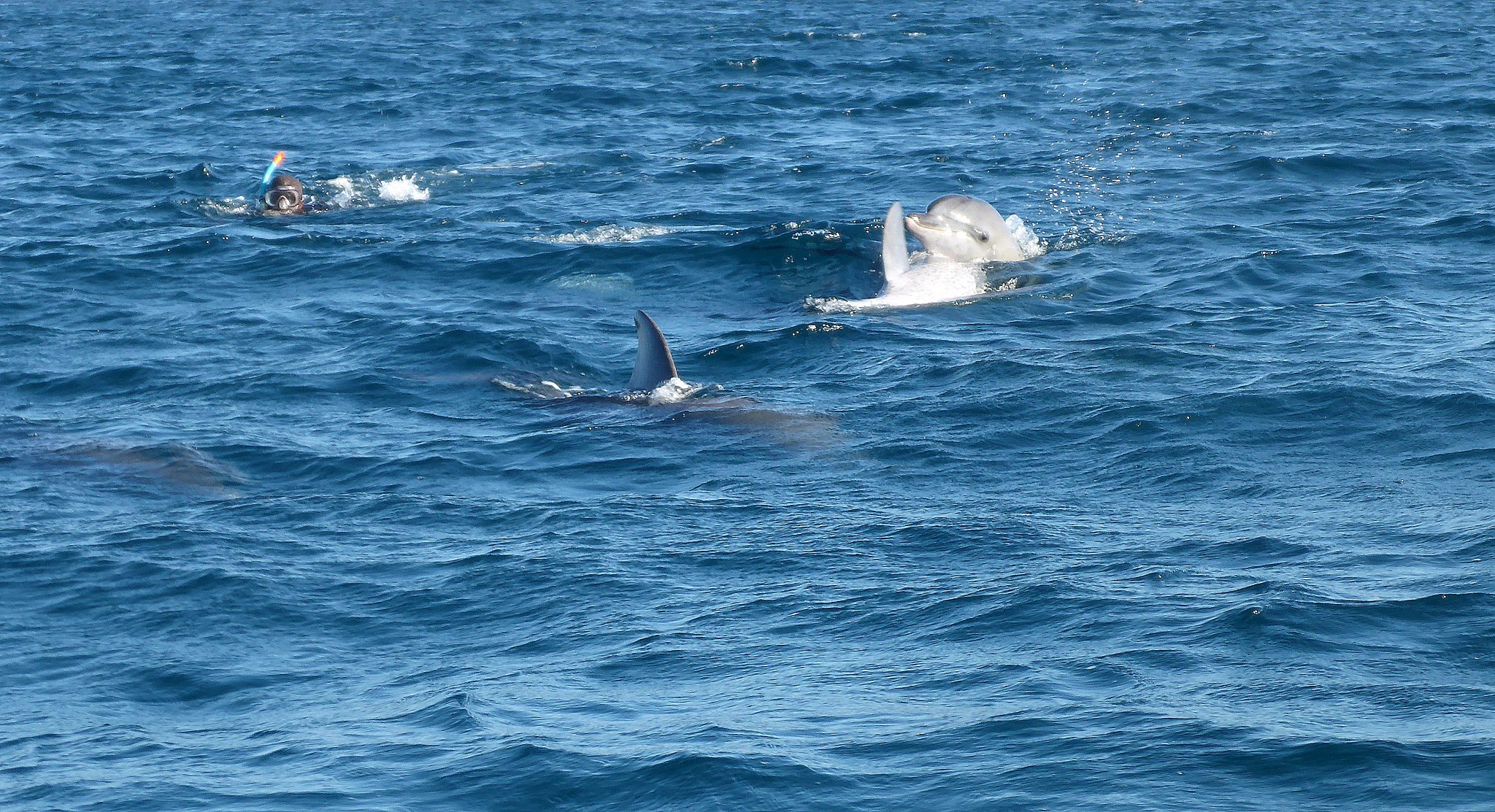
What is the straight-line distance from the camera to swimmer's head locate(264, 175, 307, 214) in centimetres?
2419

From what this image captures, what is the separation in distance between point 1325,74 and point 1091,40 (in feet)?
25.1

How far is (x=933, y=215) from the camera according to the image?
20.0 metres

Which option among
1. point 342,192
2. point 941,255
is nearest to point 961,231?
point 941,255

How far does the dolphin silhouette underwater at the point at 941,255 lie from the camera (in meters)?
19.1

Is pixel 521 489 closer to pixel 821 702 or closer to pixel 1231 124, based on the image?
pixel 821 702

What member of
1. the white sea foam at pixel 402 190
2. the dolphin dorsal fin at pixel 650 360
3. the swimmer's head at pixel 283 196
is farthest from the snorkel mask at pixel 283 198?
the dolphin dorsal fin at pixel 650 360

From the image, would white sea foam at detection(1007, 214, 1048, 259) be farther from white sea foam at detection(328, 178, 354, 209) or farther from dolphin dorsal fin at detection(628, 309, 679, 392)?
white sea foam at detection(328, 178, 354, 209)

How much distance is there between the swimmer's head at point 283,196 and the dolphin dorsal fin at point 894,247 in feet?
29.1

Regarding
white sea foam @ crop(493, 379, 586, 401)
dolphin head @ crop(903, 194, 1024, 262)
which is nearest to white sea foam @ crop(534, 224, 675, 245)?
dolphin head @ crop(903, 194, 1024, 262)

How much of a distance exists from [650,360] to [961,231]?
553 cm

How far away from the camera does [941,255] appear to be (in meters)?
20.1

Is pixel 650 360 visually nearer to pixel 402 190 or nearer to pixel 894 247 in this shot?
pixel 894 247

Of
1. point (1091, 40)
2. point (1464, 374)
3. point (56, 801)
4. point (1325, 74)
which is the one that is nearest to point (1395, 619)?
point (1464, 374)

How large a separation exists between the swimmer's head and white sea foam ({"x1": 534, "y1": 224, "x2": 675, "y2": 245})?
3.73 m
